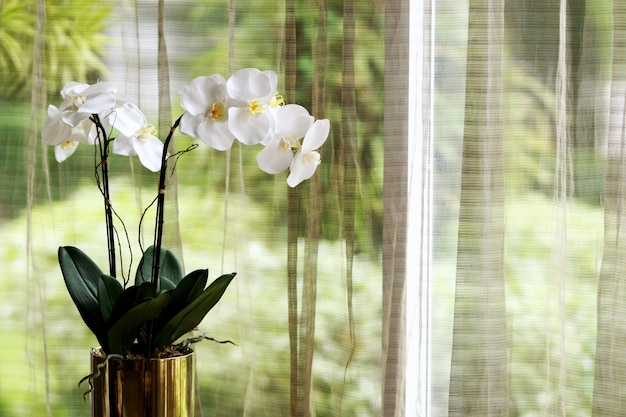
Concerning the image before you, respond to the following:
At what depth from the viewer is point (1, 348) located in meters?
1.79

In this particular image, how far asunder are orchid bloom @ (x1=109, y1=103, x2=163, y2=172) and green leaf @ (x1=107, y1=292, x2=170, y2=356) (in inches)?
8.4

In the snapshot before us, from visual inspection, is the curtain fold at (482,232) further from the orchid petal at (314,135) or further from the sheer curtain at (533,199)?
the orchid petal at (314,135)

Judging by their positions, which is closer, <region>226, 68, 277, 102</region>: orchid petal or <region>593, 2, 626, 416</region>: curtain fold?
<region>226, 68, 277, 102</region>: orchid petal

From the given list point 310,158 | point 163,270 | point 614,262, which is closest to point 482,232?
point 614,262

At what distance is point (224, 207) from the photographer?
5.72 ft

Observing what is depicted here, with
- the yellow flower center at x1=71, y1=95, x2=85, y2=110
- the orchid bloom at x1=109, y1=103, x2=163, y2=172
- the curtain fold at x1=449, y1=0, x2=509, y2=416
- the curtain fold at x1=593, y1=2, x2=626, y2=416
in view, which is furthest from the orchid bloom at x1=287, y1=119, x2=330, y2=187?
the curtain fold at x1=593, y1=2, x2=626, y2=416

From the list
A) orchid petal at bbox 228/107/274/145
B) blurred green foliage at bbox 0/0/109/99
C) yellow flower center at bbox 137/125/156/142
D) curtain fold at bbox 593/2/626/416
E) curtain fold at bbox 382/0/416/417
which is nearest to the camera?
orchid petal at bbox 228/107/274/145

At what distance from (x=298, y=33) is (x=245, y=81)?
68 centimetres

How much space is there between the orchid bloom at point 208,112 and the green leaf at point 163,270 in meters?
0.25

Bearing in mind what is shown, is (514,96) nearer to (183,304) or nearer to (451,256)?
(451,256)

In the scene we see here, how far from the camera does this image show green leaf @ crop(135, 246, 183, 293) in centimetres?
118

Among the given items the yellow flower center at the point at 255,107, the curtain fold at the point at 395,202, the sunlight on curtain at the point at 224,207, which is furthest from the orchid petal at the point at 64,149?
the curtain fold at the point at 395,202

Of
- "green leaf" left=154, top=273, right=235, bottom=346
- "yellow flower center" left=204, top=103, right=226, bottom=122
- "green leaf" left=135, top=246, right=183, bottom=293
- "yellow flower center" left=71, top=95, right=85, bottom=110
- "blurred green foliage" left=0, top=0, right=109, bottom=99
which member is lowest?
"green leaf" left=154, top=273, right=235, bottom=346

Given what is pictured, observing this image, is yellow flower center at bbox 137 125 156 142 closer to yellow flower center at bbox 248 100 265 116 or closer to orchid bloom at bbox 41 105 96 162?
orchid bloom at bbox 41 105 96 162
